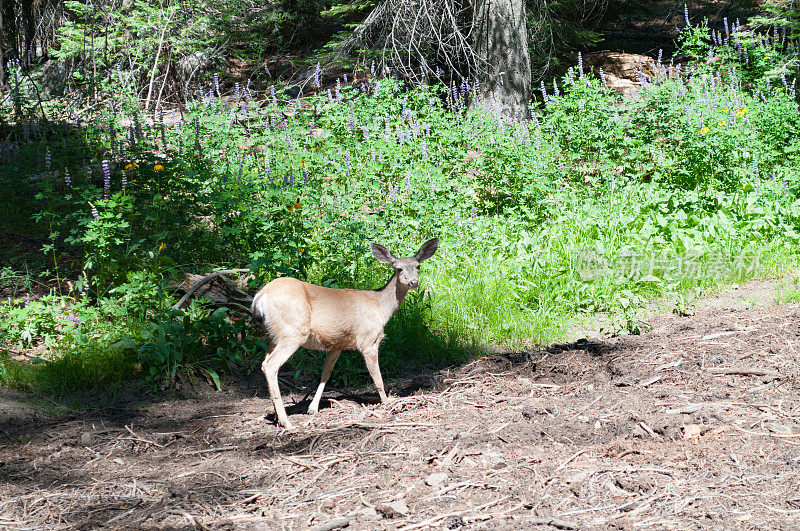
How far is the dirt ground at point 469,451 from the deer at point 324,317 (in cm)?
31

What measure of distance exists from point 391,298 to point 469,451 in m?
1.47

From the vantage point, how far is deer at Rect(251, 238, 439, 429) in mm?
4340

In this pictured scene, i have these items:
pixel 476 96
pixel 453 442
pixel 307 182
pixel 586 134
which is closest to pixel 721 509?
pixel 453 442

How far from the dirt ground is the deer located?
31 centimetres

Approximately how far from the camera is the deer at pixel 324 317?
4.34 metres

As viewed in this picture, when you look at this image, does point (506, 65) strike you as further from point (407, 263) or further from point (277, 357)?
point (277, 357)

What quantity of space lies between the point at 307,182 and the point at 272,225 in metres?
1.30

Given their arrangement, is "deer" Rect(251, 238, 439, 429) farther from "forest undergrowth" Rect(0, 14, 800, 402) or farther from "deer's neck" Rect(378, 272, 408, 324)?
"forest undergrowth" Rect(0, 14, 800, 402)

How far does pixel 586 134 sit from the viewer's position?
8320mm

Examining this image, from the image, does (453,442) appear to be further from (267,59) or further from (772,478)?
(267,59)

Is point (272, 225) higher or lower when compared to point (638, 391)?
higher

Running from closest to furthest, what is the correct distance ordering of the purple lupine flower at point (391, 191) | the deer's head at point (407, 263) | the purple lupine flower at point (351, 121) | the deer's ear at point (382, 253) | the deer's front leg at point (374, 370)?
the deer's front leg at point (374, 370) → the deer's head at point (407, 263) → the deer's ear at point (382, 253) → the purple lupine flower at point (391, 191) → the purple lupine flower at point (351, 121)

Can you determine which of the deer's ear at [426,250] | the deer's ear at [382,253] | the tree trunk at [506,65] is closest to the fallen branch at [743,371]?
the deer's ear at [426,250]

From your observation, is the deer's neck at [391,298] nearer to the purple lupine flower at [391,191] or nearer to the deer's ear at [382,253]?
the deer's ear at [382,253]
